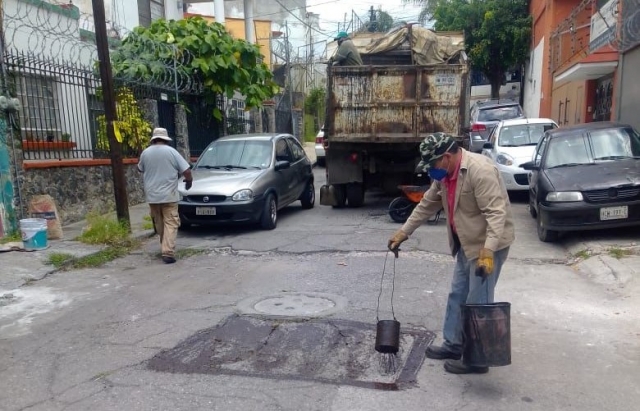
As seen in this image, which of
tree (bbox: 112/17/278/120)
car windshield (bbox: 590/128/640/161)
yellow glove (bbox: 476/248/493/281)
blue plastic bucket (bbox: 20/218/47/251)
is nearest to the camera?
yellow glove (bbox: 476/248/493/281)

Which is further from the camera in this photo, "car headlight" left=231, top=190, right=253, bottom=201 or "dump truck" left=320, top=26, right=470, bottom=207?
"dump truck" left=320, top=26, right=470, bottom=207

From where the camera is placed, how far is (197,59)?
14.5 metres

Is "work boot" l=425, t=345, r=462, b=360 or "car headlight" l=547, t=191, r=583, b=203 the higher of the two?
"car headlight" l=547, t=191, r=583, b=203

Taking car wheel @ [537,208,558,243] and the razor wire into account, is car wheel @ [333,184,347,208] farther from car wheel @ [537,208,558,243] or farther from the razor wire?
the razor wire

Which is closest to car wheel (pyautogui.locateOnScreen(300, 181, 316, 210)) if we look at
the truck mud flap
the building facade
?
the truck mud flap

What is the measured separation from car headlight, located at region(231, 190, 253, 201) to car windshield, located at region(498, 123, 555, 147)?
245 inches

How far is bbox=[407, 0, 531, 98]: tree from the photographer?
27.5 meters

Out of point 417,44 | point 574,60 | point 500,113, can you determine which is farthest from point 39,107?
point 500,113

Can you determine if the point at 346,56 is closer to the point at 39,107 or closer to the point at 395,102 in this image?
the point at 395,102

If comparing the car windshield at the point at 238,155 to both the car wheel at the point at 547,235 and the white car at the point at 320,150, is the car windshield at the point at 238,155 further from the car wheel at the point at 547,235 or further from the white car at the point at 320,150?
the white car at the point at 320,150

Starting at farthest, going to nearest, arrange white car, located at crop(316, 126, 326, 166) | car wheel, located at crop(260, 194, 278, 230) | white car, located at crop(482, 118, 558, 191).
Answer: white car, located at crop(316, 126, 326, 166) → white car, located at crop(482, 118, 558, 191) → car wheel, located at crop(260, 194, 278, 230)

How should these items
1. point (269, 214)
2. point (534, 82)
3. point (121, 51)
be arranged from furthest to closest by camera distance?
point (534, 82), point (121, 51), point (269, 214)

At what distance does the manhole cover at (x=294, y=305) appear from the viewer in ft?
18.1

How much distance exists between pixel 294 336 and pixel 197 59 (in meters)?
11.0
